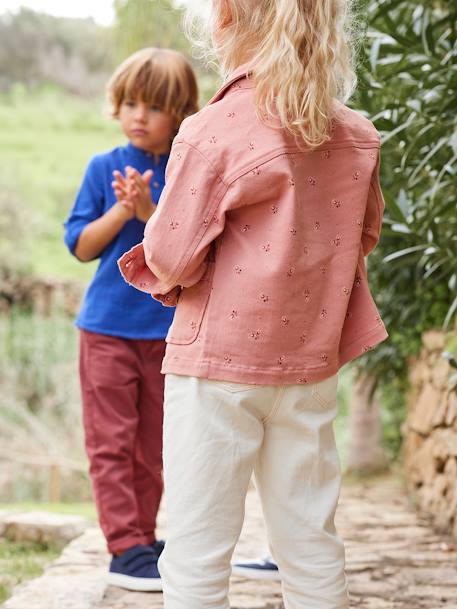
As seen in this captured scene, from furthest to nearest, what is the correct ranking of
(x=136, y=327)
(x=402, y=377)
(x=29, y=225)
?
(x=29, y=225) < (x=402, y=377) < (x=136, y=327)

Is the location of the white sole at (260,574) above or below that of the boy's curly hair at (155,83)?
below

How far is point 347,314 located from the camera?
173 centimetres

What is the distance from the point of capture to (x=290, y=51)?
153cm

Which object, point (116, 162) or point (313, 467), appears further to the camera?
point (116, 162)

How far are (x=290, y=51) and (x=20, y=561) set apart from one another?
2.37 m

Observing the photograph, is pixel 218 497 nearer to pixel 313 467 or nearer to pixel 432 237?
pixel 313 467

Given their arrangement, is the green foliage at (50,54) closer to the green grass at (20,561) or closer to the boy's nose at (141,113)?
the green grass at (20,561)

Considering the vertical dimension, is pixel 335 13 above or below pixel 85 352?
above

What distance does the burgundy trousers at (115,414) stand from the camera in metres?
2.35

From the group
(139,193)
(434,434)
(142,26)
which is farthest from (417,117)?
(142,26)

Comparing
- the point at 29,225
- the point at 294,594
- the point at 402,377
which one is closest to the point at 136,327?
the point at 294,594

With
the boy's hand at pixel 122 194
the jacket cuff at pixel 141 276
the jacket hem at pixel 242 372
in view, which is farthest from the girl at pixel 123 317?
the jacket hem at pixel 242 372

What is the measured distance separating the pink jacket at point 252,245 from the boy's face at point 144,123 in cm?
74

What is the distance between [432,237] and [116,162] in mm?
1005
